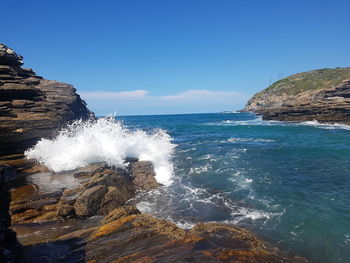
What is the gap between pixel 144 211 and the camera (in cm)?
1051

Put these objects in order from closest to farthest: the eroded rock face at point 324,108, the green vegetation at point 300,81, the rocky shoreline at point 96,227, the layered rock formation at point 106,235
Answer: the rocky shoreline at point 96,227, the layered rock formation at point 106,235, the eroded rock face at point 324,108, the green vegetation at point 300,81

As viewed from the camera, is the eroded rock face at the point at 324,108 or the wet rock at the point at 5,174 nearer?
the wet rock at the point at 5,174

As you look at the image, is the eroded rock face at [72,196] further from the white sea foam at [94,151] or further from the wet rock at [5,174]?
the wet rock at [5,174]

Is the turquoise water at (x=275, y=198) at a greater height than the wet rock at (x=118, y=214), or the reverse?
the wet rock at (x=118, y=214)

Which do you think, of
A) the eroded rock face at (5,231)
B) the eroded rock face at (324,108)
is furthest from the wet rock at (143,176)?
the eroded rock face at (324,108)

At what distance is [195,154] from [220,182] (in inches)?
352

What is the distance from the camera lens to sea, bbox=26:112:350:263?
8328 millimetres

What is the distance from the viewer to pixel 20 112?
18.5 meters

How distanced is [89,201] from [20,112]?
13753 millimetres

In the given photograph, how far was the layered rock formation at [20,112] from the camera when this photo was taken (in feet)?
54.0

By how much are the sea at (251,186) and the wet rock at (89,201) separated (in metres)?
2.36

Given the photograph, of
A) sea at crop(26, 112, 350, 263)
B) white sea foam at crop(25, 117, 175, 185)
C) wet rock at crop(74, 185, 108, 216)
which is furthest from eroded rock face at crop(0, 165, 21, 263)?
white sea foam at crop(25, 117, 175, 185)

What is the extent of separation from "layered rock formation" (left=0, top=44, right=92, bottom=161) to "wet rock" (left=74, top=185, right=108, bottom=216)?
9.68 meters

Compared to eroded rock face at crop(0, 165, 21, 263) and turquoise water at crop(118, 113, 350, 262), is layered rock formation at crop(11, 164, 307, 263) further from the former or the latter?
turquoise water at crop(118, 113, 350, 262)
